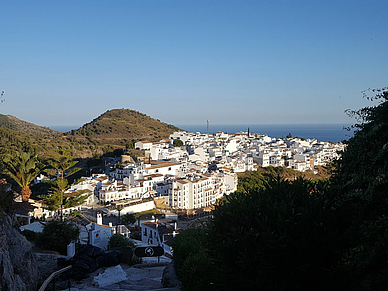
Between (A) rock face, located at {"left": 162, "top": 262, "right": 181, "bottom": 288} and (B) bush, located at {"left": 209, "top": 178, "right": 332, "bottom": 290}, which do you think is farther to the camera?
(A) rock face, located at {"left": 162, "top": 262, "right": 181, "bottom": 288}

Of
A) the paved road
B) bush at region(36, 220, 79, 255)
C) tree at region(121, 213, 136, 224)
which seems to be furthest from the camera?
tree at region(121, 213, 136, 224)

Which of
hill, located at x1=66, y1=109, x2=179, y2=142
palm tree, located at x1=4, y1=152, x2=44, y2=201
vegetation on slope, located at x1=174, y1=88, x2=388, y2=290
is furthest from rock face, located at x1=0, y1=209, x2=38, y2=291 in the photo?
hill, located at x1=66, y1=109, x2=179, y2=142

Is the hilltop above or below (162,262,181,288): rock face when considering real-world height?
above

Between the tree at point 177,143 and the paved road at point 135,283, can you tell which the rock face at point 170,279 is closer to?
the paved road at point 135,283

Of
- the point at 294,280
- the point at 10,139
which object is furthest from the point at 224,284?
the point at 10,139

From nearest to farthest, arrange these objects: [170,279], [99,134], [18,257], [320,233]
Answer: [320,233] → [18,257] → [170,279] → [99,134]

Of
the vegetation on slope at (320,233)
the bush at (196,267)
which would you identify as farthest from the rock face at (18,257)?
the vegetation on slope at (320,233)

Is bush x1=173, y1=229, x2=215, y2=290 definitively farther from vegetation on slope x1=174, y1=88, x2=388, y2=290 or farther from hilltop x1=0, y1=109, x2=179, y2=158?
hilltop x1=0, y1=109, x2=179, y2=158

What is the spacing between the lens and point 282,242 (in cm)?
417

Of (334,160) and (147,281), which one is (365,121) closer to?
(334,160)

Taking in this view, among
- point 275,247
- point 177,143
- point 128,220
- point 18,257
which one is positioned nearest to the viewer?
point 275,247

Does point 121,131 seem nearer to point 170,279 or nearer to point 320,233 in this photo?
point 170,279

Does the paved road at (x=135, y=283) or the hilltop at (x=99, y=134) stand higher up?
the hilltop at (x=99, y=134)

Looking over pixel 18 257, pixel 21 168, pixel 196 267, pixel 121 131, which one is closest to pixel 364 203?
pixel 196 267
